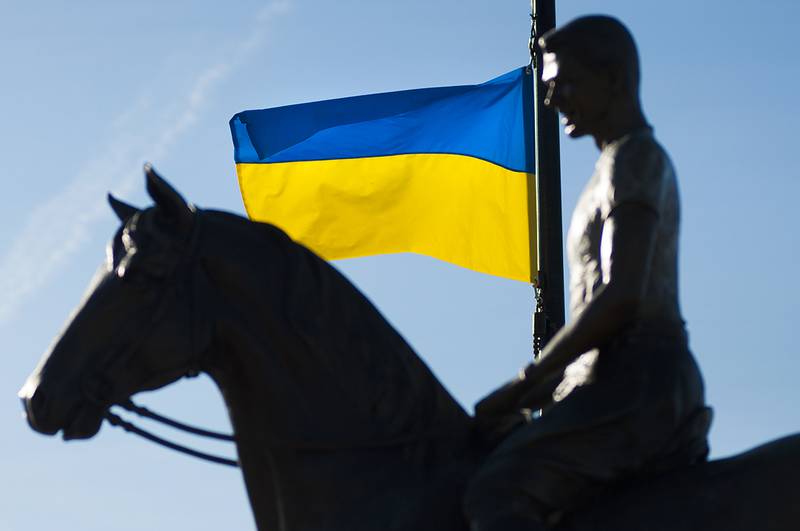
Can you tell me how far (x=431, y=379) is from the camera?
785cm

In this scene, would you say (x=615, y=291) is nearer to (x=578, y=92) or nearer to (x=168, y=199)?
(x=578, y=92)

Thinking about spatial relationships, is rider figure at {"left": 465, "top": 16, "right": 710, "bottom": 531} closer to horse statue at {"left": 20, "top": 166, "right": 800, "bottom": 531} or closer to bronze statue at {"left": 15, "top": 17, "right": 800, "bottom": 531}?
bronze statue at {"left": 15, "top": 17, "right": 800, "bottom": 531}

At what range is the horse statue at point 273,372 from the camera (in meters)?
7.61

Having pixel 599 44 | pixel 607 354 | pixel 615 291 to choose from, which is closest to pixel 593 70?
pixel 599 44

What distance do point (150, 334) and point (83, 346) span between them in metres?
0.26

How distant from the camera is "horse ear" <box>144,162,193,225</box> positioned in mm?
7797

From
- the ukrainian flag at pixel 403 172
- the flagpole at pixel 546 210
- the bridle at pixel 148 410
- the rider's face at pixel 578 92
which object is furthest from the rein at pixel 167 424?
the ukrainian flag at pixel 403 172

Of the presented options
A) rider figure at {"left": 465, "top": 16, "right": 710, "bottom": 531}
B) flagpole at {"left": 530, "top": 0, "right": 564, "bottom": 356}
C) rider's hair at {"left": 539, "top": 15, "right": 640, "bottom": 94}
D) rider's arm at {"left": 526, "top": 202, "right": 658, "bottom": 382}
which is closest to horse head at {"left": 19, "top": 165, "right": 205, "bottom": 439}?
rider figure at {"left": 465, "top": 16, "right": 710, "bottom": 531}

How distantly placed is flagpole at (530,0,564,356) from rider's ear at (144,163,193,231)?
581 centimetres

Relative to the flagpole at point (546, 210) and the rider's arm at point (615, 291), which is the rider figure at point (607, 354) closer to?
the rider's arm at point (615, 291)

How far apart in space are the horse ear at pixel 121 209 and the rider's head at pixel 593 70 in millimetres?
1782

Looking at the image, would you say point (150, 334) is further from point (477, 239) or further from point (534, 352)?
point (477, 239)

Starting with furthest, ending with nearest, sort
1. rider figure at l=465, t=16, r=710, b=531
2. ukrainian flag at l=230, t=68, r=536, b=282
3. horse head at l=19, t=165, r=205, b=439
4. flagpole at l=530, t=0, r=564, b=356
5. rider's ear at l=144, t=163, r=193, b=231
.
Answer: ukrainian flag at l=230, t=68, r=536, b=282, flagpole at l=530, t=0, r=564, b=356, rider's ear at l=144, t=163, r=193, b=231, horse head at l=19, t=165, r=205, b=439, rider figure at l=465, t=16, r=710, b=531

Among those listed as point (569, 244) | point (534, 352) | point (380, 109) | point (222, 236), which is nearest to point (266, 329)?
point (222, 236)
